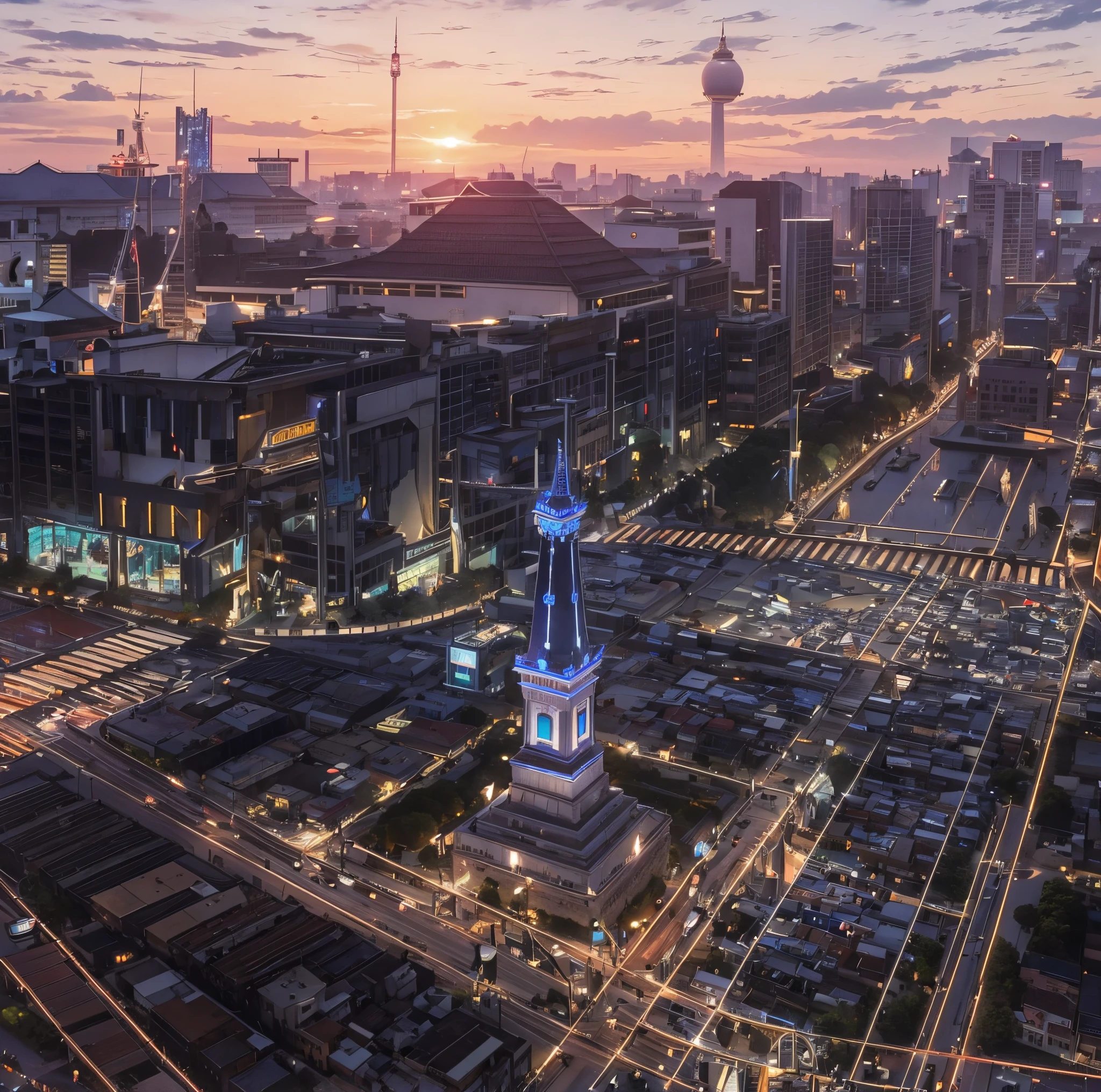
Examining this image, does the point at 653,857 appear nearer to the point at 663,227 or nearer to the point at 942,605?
the point at 942,605

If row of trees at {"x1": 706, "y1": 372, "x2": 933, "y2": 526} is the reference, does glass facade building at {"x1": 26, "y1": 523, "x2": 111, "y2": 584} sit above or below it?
below

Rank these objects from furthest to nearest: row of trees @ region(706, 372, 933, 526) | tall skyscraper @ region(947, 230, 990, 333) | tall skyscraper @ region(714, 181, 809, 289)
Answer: tall skyscraper @ region(947, 230, 990, 333), tall skyscraper @ region(714, 181, 809, 289), row of trees @ region(706, 372, 933, 526)

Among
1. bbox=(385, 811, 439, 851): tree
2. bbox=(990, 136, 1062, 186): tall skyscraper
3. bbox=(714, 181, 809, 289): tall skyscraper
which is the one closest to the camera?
bbox=(385, 811, 439, 851): tree

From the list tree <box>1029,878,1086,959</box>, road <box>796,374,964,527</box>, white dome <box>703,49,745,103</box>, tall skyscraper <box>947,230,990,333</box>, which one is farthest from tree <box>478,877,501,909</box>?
white dome <box>703,49,745,103</box>

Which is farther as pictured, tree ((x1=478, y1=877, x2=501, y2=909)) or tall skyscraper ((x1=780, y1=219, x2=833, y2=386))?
tall skyscraper ((x1=780, y1=219, x2=833, y2=386))

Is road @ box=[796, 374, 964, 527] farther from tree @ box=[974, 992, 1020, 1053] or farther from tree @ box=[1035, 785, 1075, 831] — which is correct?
tree @ box=[974, 992, 1020, 1053]

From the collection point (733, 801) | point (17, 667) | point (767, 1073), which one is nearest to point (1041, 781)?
point (733, 801)

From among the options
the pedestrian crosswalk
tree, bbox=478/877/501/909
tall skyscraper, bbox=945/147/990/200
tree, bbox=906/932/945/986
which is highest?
tall skyscraper, bbox=945/147/990/200
